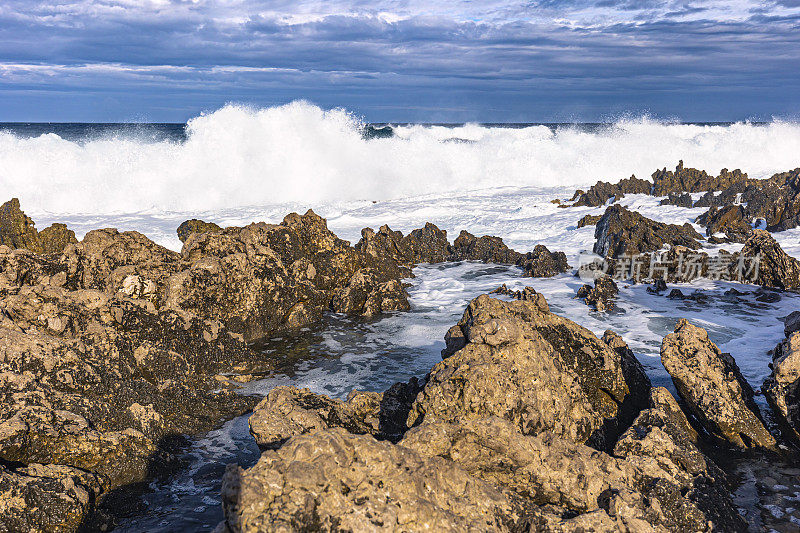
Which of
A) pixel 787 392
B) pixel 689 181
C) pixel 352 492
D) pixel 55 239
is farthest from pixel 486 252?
pixel 689 181

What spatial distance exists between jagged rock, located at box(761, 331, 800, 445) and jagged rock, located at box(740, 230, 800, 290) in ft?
21.5

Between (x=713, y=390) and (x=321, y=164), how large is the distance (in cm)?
2527

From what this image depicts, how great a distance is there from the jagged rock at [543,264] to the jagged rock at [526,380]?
6.55 meters

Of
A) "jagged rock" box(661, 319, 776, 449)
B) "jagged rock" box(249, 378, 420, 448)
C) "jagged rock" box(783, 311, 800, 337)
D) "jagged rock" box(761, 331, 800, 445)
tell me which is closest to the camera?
"jagged rock" box(249, 378, 420, 448)

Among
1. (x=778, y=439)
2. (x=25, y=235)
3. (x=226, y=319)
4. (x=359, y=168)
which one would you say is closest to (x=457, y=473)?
(x=778, y=439)

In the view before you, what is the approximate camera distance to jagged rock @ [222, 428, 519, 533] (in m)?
2.96

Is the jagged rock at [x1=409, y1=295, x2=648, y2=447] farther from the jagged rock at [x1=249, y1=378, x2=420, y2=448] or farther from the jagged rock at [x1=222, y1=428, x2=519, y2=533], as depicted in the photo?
the jagged rock at [x1=222, y1=428, x2=519, y2=533]

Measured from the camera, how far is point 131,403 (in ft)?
19.9

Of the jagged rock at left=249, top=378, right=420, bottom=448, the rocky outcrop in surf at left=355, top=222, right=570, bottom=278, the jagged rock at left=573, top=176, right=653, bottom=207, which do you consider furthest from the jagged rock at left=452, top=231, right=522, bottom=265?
the jagged rock at left=249, top=378, right=420, bottom=448

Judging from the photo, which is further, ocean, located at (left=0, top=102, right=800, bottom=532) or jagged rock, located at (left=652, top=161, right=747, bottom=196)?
jagged rock, located at (left=652, top=161, right=747, bottom=196)

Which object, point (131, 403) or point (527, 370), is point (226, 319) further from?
point (527, 370)

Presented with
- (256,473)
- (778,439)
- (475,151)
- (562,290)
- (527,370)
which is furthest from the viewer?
(475,151)

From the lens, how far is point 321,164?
29297 mm

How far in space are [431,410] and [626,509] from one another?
157 centimetres
